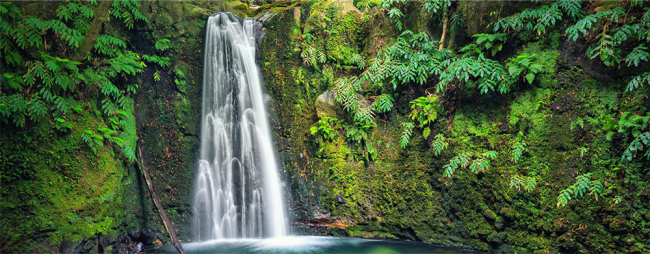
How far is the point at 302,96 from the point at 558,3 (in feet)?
16.7

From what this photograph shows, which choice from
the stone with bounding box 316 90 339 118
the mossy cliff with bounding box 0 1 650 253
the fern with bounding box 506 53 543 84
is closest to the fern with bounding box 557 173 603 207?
the mossy cliff with bounding box 0 1 650 253

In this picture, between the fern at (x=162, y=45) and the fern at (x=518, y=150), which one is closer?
the fern at (x=518, y=150)

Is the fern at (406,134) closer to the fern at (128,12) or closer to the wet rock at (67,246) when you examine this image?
the wet rock at (67,246)

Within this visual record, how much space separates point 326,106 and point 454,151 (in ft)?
9.61

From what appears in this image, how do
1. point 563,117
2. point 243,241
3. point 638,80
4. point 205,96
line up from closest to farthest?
point 638,80 → point 563,117 → point 243,241 → point 205,96

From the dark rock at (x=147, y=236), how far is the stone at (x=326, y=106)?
422 centimetres

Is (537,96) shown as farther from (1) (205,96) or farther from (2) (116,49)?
(2) (116,49)

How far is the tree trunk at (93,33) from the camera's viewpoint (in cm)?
512

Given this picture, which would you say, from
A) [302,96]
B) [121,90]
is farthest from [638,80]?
[121,90]

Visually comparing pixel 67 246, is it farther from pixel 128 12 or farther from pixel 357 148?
pixel 357 148

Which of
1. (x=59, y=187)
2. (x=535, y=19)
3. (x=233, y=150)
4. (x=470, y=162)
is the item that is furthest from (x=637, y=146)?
(x=59, y=187)

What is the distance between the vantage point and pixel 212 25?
7.23 m

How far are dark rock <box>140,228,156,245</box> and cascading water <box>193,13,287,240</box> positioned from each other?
813 millimetres

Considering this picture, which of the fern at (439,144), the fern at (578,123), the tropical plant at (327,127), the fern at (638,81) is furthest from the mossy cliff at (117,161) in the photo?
the fern at (638,81)
